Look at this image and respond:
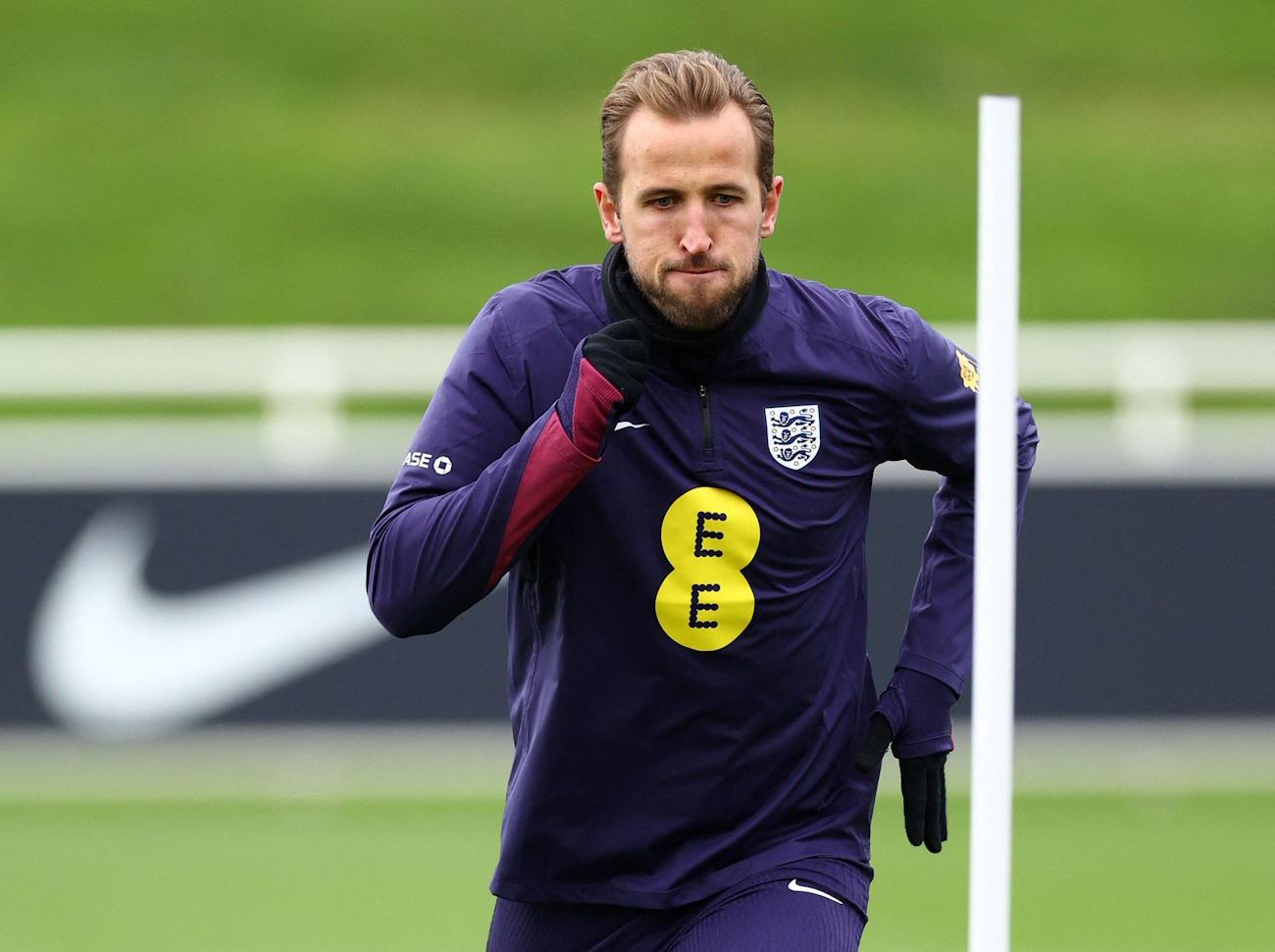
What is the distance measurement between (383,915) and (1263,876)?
2863 mm

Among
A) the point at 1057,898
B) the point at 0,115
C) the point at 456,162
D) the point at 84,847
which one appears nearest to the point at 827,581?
the point at 1057,898

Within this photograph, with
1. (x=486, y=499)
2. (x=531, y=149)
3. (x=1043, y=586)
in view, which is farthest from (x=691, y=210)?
(x=531, y=149)

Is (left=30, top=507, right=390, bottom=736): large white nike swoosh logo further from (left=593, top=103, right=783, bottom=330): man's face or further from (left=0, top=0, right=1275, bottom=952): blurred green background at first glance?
(left=0, top=0, right=1275, bottom=952): blurred green background

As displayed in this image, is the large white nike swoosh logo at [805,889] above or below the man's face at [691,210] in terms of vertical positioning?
below

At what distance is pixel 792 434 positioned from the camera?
10.5 ft

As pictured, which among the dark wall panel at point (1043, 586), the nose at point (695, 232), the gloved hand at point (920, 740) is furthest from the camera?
the dark wall panel at point (1043, 586)

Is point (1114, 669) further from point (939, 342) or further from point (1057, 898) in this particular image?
point (939, 342)

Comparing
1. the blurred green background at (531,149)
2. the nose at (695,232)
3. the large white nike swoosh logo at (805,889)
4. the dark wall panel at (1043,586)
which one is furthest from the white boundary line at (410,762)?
the blurred green background at (531,149)

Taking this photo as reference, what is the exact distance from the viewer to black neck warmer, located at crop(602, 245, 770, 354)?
308 cm

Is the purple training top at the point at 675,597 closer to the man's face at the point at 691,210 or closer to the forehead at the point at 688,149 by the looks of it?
the man's face at the point at 691,210

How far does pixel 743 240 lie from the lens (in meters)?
3.03

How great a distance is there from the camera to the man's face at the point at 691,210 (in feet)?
9.77

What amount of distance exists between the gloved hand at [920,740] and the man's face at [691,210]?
0.77 metres

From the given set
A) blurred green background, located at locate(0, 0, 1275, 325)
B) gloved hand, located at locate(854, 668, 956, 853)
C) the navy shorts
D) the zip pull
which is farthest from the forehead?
blurred green background, located at locate(0, 0, 1275, 325)
